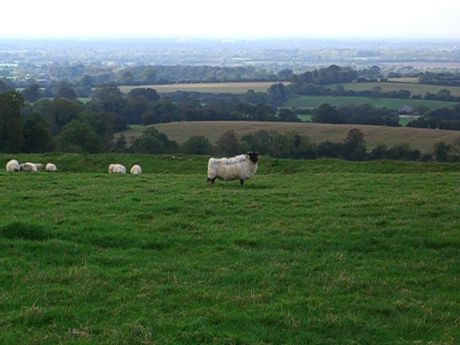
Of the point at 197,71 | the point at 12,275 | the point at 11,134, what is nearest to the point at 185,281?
the point at 12,275

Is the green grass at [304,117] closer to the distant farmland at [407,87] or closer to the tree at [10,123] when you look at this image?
the distant farmland at [407,87]

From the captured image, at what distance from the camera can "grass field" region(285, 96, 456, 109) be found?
10412 centimetres

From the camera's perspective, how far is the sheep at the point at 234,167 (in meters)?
22.4

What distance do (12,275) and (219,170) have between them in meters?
13.0

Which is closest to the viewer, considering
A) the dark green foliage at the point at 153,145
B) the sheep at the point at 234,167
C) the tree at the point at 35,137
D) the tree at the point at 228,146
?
the sheep at the point at 234,167

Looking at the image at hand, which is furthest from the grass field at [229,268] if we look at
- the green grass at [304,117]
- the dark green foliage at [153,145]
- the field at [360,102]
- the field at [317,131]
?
the field at [360,102]

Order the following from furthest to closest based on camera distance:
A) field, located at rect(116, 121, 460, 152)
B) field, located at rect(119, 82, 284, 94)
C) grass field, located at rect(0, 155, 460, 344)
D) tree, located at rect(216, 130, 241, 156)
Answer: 1. field, located at rect(119, 82, 284, 94)
2. field, located at rect(116, 121, 460, 152)
3. tree, located at rect(216, 130, 241, 156)
4. grass field, located at rect(0, 155, 460, 344)

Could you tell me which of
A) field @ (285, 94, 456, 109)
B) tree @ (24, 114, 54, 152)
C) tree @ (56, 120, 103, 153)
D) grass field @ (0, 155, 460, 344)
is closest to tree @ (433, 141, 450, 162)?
tree @ (56, 120, 103, 153)

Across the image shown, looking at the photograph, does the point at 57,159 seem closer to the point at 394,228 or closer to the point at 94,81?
the point at 394,228

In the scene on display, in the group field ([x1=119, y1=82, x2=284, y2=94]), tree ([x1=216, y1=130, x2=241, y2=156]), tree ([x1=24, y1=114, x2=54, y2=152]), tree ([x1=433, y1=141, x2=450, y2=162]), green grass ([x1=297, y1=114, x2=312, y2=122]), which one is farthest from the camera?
field ([x1=119, y1=82, x2=284, y2=94])

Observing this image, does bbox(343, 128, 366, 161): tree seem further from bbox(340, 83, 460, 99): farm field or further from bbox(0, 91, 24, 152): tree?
bbox(340, 83, 460, 99): farm field

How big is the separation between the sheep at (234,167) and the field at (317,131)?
144ft

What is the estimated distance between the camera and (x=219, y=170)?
888 inches

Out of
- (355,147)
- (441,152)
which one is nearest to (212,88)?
(355,147)
